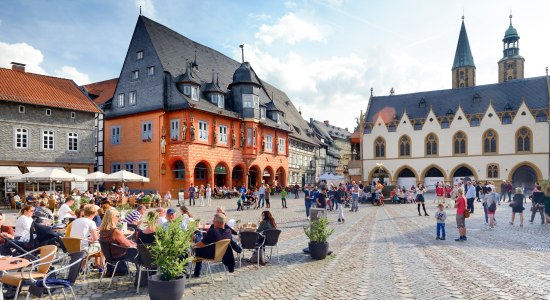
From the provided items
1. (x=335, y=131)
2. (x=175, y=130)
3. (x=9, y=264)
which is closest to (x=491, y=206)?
(x=9, y=264)

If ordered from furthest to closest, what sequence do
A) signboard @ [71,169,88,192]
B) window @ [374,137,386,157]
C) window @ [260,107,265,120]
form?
window @ [374,137,386,157]
window @ [260,107,265,120]
signboard @ [71,169,88,192]

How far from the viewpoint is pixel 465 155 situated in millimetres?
49750

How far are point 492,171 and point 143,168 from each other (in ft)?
134

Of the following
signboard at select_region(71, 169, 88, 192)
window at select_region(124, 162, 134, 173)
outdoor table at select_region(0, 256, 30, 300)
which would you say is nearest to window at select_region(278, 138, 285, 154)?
window at select_region(124, 162, 134, 173)

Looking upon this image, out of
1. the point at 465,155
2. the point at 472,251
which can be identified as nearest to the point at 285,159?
the point at 465,155

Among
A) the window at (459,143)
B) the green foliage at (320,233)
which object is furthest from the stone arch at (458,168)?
the green foliage at (320,233)

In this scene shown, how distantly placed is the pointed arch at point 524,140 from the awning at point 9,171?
5167cm

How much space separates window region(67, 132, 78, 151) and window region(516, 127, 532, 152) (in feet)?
158

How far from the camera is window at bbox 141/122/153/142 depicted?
3484cm

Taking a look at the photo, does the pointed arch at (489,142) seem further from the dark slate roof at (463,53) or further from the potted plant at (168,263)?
the potted plant at (168,263)

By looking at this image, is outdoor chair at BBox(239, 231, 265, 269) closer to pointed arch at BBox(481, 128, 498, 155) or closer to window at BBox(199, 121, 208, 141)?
window at BBox(199, 121, 208, 141)

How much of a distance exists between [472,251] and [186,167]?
2614 centimetres

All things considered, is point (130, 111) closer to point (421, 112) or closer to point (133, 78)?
point (133, 78)

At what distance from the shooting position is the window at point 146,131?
114 ft
